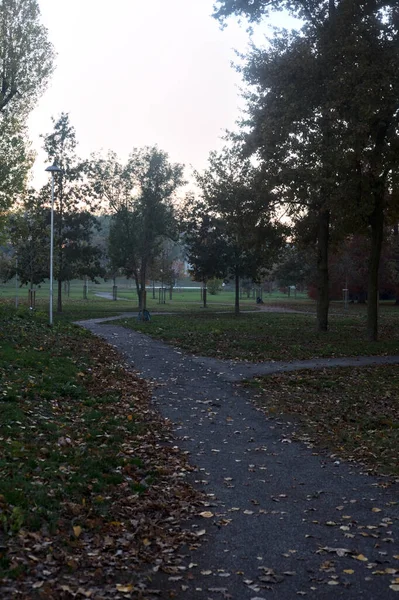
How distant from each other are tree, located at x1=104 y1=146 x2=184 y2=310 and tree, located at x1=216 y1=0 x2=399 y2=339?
56.2ft

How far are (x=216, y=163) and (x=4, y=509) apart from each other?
32506 millimetres

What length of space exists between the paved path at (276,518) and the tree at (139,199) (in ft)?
93.9

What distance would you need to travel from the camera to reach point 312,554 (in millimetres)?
5645

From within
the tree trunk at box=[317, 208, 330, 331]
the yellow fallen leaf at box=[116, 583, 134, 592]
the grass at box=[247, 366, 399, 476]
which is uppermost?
the tree trunk at box=[317, 208, 330, 331]

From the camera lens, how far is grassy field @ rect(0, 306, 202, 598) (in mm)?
5312

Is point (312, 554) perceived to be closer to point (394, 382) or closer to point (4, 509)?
point (4, 509)

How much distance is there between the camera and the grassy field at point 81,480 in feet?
17.4

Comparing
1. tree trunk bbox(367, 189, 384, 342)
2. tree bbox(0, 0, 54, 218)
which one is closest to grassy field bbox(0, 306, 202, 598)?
tree trunk bbox(367, 189, 384, 342)

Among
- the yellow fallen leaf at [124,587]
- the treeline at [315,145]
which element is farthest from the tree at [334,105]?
the yellow fallen leaf at [124,587]

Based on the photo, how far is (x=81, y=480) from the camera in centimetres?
722

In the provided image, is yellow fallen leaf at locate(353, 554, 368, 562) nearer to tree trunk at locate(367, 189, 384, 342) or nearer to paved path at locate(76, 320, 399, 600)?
paved path at locate(76, 320, 399, 600)

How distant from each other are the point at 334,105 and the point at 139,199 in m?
22.1

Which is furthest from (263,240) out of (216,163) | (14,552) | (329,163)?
(14,552)

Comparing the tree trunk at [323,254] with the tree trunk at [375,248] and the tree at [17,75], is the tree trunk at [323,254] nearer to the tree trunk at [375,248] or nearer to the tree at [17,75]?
the tree trunk at [375,248]
